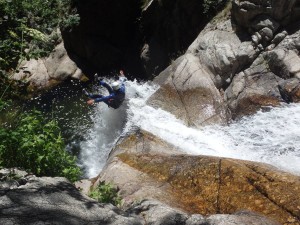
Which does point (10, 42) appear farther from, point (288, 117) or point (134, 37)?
point (134, 37)

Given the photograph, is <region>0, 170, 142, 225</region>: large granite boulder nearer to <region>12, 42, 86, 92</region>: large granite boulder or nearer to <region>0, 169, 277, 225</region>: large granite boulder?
<region>0, 169, 277, 225</region>: large granite boulder

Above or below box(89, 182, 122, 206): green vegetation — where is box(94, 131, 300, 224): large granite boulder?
below

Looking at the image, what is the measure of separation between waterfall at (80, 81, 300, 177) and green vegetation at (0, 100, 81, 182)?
469 centimetres

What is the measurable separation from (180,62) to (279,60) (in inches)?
141

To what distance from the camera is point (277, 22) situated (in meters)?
10.7

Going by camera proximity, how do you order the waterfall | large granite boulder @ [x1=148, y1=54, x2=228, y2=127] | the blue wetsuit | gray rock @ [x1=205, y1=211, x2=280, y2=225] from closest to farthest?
gray rock @ [x1=205, y1=211, x2=280, y2=225] → the waterfall → large granite boulder @ [x1=148, y1=54, x2=228, y2=127] → the blue wetsuit

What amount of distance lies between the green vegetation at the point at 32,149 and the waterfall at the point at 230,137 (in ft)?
15.4

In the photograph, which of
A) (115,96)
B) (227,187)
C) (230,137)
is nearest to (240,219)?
(227,187)

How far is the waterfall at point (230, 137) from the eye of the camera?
343 inches

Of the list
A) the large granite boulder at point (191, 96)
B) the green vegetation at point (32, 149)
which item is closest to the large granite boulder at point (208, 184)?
the green vegetation at point (32, 149)

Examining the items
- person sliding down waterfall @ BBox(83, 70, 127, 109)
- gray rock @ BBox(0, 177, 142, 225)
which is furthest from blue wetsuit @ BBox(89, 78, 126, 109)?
gray rock @ BBox(0, 177, 142, 225)

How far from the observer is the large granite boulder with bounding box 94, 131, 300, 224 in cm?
543

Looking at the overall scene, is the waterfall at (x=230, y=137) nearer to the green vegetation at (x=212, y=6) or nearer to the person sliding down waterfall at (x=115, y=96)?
the person sliding down waterfall at (x=115, y=96)

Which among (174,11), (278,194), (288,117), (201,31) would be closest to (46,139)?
(278,194)
